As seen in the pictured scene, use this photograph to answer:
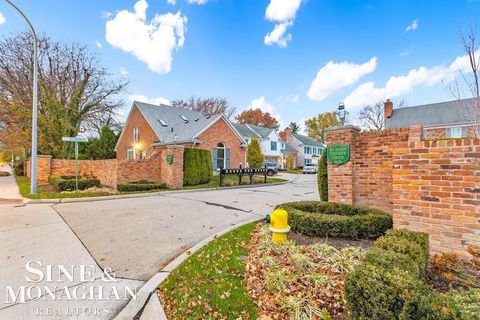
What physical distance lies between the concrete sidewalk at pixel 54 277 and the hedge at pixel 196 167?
25.4ft

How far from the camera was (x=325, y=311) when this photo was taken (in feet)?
6.91

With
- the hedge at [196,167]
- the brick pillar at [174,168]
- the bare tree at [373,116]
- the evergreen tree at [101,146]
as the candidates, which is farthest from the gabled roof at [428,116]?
the evergreen tree at [101,146]

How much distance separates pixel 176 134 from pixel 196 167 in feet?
26.5

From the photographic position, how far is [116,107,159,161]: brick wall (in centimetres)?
2059

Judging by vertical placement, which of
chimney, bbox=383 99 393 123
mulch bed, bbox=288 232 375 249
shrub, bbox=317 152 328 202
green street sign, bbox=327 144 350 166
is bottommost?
mulch bed, bbox=288 232 375 249

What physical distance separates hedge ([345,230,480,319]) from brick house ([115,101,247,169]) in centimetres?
1742

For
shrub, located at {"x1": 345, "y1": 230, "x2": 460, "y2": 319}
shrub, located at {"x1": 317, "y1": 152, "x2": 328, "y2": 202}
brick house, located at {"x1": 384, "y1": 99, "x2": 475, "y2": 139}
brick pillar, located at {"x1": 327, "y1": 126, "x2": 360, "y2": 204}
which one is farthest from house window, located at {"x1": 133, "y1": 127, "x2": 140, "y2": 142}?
brick house, located at {"x1": 384, "y1": 99, "x2": 475, "y2": 139}

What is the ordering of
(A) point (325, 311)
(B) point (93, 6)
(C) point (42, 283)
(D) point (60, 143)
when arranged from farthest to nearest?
(D) point (60, 143) < (B) point (93, 6) < (C) point (42, 283) < (A) point (325, 311)

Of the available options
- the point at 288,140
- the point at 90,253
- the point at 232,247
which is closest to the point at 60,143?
the point at 90,253

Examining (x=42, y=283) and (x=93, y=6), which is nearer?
(x=42, y=283)

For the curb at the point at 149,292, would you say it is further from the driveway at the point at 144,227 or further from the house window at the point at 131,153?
the house window at the point at 131,153

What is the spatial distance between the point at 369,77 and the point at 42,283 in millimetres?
15640

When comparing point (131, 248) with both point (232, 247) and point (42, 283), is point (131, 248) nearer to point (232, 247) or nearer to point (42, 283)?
point (42, 283)

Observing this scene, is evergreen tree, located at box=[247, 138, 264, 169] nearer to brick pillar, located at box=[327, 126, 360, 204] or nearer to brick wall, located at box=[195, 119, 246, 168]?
brick wall, located at box=[195, 119, 246, 168]
